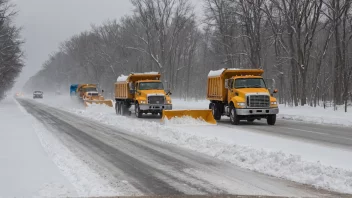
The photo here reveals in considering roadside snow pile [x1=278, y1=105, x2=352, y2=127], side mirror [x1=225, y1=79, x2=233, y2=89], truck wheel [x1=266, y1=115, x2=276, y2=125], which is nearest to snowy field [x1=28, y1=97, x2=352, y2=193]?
side mirror [x1=225, y1=79, x2=233, y2=89]

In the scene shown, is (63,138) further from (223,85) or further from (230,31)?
(230,31)

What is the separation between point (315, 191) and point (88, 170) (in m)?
4.72

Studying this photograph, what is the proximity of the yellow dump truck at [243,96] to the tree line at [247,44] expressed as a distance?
9.44 meters

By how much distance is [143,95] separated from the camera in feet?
88.3

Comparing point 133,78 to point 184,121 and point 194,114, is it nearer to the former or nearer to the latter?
point 194,114

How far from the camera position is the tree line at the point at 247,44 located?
33.6 meters

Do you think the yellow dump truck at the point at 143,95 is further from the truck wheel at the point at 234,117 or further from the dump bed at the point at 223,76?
the truck wheel at the point at 234,117

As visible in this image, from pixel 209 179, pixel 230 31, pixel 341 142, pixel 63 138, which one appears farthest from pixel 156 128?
pixel 230 31

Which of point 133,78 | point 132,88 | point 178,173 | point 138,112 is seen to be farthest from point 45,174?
point 133,78

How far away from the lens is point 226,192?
274 inches

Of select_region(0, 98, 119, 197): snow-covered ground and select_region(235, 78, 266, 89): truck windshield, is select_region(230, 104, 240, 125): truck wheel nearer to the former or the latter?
select_region(235, 78, 266, 89): truck windshield

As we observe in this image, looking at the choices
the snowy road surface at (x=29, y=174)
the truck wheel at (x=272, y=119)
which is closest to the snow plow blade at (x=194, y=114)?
the truck wheel at (x=272, y=119)

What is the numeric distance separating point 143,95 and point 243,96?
8531 millimetres

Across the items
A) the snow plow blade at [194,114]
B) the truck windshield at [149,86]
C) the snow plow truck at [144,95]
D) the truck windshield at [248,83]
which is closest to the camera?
the snow plow blade at [194,114]
